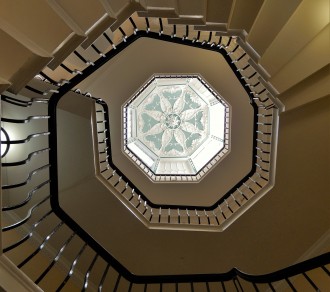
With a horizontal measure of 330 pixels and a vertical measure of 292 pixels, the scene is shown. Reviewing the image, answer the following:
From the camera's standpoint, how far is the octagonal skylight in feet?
25.8

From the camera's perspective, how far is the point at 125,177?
18.6ft

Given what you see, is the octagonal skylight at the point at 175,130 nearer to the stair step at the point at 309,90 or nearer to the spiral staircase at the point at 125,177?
the spiral staircase at the point at 125,177

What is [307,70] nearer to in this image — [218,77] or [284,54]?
[284,54]

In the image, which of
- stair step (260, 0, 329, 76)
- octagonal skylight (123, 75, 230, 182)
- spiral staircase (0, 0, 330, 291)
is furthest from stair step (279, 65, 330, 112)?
octagonal skylight (123, 75, 230, 182)

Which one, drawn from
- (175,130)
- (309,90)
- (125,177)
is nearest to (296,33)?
(309,90)

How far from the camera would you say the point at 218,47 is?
4488 mm

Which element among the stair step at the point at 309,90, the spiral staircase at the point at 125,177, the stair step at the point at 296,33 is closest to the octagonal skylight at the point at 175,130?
the spiral staircase at the point at 125,177

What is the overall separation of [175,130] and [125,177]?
13.7ft

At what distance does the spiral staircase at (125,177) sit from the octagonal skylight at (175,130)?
103 centimetres

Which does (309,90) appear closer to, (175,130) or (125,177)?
(125,177)

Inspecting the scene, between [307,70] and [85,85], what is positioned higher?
[85,85]

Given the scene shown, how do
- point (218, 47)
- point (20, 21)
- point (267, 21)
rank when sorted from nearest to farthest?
point (20, 21) < point (267, 21) < point (218, 47)

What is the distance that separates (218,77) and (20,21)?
540 cm

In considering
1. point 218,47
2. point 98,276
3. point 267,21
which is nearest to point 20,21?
point 267,21
